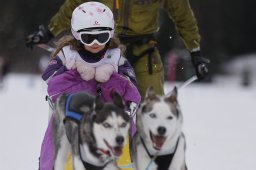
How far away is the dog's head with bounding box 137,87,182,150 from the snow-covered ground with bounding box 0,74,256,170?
347 cm

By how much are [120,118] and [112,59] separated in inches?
40.7

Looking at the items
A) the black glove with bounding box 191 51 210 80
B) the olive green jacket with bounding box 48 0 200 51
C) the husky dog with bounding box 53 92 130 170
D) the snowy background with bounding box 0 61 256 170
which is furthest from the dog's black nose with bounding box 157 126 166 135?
the snowy background with bounding box 0 61 256 170

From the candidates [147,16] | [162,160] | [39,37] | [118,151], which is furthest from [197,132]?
[118,151]

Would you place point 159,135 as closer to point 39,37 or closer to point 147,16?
point 147,16

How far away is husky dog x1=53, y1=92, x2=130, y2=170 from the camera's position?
321 cm

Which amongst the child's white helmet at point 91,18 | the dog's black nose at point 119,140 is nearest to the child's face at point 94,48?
the child's white helmet at point 91,18

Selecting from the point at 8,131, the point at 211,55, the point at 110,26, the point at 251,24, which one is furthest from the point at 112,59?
the point at 251,24

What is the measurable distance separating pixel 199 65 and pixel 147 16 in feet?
1.83

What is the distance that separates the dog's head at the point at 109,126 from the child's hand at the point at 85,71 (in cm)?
71

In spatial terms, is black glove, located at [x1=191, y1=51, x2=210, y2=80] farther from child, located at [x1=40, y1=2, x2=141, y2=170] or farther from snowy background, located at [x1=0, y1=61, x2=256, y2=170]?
snowy background, located at [x1=0, y1=61, x2=256, y2=170]

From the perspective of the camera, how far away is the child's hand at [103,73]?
4.03m

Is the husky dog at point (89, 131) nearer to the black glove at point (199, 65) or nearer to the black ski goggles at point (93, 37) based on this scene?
the black ski goggles at point (93, 37)

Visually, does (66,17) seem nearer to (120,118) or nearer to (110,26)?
(110,26)

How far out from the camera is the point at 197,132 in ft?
33.6
